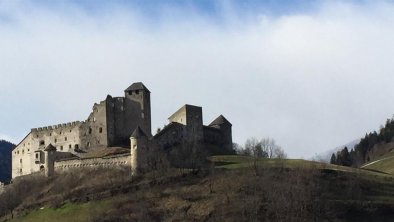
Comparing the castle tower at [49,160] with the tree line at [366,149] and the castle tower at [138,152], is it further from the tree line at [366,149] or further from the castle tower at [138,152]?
the tree line at [366,149]

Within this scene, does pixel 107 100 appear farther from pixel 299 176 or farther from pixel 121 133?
pixel 299 176

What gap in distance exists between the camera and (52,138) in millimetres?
115188

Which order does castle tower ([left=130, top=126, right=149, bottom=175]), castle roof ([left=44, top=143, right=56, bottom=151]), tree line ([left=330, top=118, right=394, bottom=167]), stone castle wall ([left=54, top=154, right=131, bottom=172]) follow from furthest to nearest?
tree line ([left=330, top=118, right=394, bottom=167]), castle roof ([left=44, top=143, right=56, bottom=151]), stone castle wall ([left=54, top=154, right=131, bottom=172]), castle tower ([left=130, top=126, right=149, bottom=175])

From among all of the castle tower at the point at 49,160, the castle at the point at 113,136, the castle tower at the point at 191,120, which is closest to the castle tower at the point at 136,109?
the castle at the point at 113,136

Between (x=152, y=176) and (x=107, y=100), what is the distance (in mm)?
20964

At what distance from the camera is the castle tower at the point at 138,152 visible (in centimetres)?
9256

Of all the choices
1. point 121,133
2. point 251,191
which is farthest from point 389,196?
point 121,133

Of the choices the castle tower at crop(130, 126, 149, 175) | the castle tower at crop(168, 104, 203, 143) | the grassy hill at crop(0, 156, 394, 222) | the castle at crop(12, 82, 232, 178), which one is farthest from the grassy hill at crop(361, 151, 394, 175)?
the castle tower at crop(130, 126, 149, 175)

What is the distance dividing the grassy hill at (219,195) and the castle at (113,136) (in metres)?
3.53

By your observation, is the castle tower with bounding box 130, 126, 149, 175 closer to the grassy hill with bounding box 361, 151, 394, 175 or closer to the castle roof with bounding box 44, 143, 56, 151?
the castle roof with bounding box 44, 143, 56, 151

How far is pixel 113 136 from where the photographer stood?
107500 millimetres

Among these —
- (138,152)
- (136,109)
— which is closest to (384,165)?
(136,109)

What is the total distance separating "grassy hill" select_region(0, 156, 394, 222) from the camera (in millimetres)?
81938

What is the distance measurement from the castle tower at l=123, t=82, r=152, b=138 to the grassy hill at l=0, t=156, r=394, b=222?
1109cm
